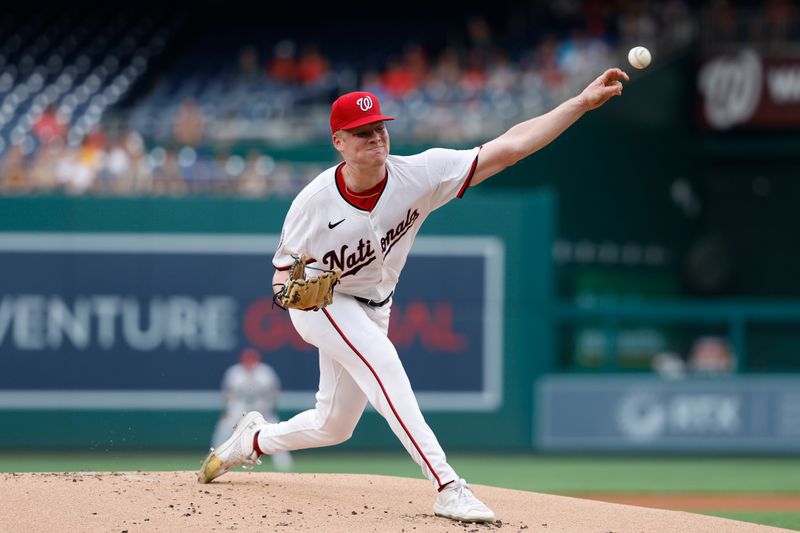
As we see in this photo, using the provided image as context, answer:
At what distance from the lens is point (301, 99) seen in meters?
17.7

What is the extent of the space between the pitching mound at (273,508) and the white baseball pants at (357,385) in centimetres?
29

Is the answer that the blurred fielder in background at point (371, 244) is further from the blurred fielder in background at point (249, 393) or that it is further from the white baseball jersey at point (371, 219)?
the blurred fielder in background at point (249, 393)

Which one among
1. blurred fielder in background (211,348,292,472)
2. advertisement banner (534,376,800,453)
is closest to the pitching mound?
blurred fielder in background (211,348,292,472)

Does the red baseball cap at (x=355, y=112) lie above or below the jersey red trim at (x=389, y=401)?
above

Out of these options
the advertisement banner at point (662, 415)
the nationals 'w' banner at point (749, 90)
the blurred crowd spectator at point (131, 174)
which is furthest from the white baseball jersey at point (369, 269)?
the nationals 'w' banner at point (749, 90)

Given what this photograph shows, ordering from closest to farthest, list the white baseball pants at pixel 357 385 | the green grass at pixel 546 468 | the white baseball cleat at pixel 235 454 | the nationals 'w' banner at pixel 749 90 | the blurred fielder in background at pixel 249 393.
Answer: the white baseball pants at pixel 357 385 → the white baseball cleat at pixel 235 454 → the green grass at pixel 546 468 → the blurred fielder in background at pixel 249 393 → the nationals 'w' banner at pixel 749 90

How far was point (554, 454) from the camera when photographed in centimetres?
1486

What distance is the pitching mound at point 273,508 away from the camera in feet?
17.4

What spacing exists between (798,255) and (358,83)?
763cm

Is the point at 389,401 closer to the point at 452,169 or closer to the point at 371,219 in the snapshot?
the point at 371,219

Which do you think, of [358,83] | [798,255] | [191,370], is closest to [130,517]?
[191,370]

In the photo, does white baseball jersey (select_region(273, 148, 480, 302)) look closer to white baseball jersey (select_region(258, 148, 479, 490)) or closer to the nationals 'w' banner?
white baseball jersey (select_region(258, 148, 479, 490))

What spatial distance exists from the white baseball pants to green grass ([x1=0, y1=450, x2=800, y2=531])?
17.8 feet

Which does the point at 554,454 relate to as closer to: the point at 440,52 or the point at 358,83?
the point at 358,83
